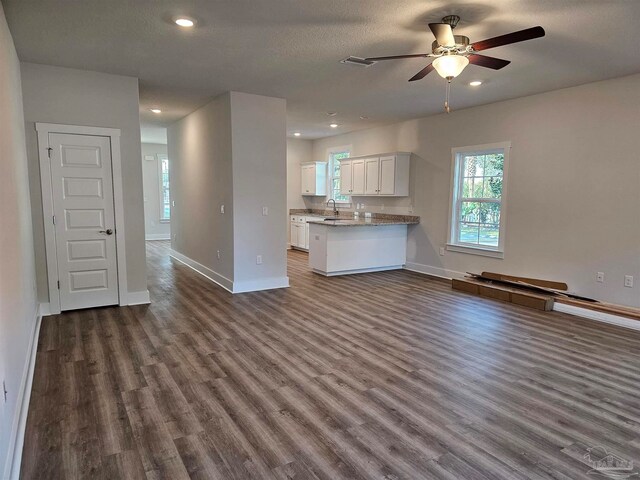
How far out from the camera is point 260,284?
5793mm

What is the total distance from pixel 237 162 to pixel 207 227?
150 centimetres

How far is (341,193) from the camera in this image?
861cm

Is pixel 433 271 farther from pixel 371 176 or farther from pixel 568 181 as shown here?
pixel 568 181

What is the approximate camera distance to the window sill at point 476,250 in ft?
19.4

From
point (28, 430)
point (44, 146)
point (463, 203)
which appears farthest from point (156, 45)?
point (463, 203)

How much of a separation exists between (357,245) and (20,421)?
528cm

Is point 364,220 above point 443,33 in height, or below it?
below

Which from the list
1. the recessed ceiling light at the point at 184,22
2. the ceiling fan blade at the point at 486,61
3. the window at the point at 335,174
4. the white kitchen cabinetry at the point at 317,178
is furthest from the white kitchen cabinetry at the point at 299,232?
the ceiling fan blade at the point at 486,61

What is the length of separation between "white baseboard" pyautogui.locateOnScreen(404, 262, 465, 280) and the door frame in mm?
4772

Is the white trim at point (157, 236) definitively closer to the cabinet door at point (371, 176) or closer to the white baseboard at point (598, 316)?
the cabinet door at point (371, 176)

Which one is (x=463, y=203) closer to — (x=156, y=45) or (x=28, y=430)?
(x=156, y=45)

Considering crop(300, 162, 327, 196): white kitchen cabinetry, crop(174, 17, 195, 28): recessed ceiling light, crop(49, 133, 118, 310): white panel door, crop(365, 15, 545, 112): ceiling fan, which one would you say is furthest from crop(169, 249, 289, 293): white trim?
crop(300, 162, 327, 196): white kitchen cabinetry

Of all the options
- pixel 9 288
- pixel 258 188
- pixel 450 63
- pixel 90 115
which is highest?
pixel 450 63

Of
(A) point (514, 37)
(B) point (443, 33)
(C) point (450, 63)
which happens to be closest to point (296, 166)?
(C) point (450, 63)
